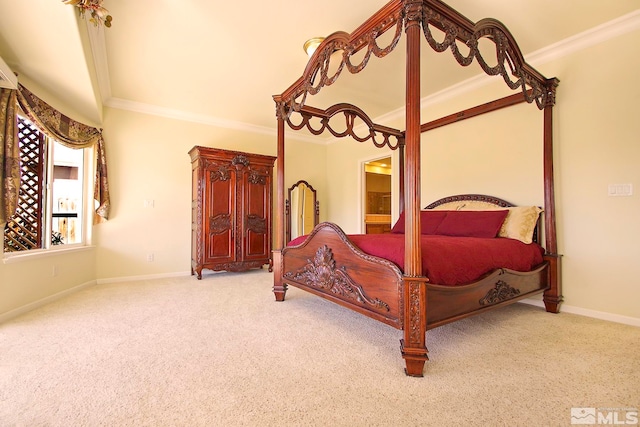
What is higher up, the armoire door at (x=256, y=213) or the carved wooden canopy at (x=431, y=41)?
the carved wooden canopy at (x=431, y=41)

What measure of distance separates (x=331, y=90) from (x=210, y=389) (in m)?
3.58

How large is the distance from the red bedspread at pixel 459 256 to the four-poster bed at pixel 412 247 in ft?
0.05

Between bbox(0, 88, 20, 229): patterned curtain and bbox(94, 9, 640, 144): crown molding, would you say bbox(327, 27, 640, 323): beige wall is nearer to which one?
bbox(94, 9, 640, 144): crown molding

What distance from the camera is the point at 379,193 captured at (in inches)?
278

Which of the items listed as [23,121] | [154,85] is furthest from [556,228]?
[23,121]

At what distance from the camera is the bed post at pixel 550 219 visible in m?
2.63

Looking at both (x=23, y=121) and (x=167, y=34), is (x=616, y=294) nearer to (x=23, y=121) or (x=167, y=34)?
(x=167, y=34)

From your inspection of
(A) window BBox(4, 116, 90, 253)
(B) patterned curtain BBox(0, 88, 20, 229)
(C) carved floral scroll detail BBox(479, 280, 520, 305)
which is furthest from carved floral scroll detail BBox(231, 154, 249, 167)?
(C) carved floral scroll detail BBox(479, 280, 520, 305)

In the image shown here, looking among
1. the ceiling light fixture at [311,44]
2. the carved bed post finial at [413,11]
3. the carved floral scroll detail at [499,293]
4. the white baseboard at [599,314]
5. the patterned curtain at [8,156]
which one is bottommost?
the white baseboard at [599,314]

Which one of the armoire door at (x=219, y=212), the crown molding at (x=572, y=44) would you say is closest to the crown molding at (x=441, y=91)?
the crown molding at (x=572, y=44)

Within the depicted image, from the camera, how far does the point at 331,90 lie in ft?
12.5

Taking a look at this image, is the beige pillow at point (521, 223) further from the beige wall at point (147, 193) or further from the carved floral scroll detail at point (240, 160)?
the beige wall at point (147, 193)

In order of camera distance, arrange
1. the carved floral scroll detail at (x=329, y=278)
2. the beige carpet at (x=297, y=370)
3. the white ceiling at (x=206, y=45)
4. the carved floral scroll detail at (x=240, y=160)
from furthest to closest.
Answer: the carved floral scroll detail at (x=240, y=160)
the white ceiling at (x=206, y=45)
the carved floral scroll detail at (x=329, y=278)
the beige carpet at (x=297, y=370)

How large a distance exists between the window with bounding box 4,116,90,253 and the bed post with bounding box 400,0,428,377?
3568mm
